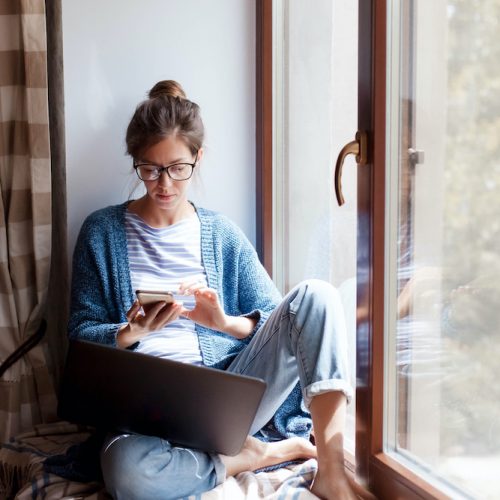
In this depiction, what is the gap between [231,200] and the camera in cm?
195

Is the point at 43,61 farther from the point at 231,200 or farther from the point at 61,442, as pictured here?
the point at 61,442

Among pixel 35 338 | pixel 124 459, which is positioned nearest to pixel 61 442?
pixel 35 338

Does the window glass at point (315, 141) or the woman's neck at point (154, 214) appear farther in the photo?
the woman's neck at point (154, 214)

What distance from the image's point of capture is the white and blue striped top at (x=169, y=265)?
158cm

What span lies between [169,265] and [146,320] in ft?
0.96

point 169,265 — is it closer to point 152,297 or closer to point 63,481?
point 152,297

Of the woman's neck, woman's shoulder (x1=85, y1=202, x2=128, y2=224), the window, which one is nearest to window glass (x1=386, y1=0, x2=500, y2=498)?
the window

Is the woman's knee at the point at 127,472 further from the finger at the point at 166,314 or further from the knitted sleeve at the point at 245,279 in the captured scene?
the knitted sleeve at the point at 245,279

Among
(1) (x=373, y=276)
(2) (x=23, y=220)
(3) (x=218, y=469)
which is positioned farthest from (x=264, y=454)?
(2) (x=23, y=220)

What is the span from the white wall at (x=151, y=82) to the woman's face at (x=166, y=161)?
0.28 metres

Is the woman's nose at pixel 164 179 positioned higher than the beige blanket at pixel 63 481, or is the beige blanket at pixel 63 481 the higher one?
the woman's nose at pixel 164 179

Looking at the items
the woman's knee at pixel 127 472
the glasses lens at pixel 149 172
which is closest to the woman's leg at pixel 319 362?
the woman's knee at pixel 127 472

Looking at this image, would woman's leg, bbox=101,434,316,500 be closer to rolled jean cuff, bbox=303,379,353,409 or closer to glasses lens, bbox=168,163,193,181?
rolled jean cuff, bbox=303,379,353,409

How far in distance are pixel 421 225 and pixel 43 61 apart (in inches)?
38.8
